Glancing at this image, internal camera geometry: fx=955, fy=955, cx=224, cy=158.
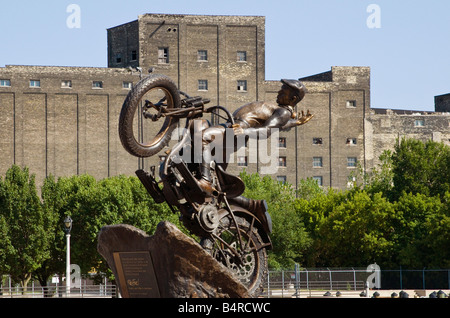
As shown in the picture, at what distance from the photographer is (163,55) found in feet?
311

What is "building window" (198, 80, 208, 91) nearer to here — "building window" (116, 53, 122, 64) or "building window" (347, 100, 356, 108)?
"building window" (116, 53, 122, 64)

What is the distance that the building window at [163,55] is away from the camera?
94456mm

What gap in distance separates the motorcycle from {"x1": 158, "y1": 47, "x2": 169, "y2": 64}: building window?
3007 inches

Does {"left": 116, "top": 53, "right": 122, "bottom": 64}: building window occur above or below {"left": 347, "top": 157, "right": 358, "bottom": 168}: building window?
above

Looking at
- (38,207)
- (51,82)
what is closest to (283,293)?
(38,207)

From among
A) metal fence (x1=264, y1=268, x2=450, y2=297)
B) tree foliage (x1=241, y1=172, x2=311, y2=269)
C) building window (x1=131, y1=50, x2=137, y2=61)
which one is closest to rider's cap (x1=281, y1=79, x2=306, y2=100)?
metal fence (x1=264, y1=268, x2=450, y2=297)

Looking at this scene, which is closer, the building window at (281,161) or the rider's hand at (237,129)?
the rider's hand at (237,129)

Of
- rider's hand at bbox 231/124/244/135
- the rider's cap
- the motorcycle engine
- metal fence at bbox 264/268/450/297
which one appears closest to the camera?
the motorcycle engine

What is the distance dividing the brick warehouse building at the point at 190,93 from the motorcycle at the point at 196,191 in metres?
69.6

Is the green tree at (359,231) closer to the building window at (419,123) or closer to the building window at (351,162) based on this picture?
the building window at (351,162)

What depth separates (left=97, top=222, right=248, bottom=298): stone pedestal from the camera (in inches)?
600

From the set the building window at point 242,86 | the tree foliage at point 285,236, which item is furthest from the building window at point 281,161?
the tree foliage at point 285,236
